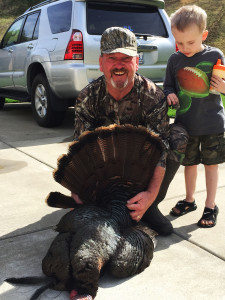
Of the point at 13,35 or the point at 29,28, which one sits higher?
the point at 29,28

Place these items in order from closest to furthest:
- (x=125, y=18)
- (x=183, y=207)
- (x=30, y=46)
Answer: (x=183, y=207) < (x=125, y=18) < (x=30, y=46)

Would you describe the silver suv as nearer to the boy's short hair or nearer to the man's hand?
the boy's short hair

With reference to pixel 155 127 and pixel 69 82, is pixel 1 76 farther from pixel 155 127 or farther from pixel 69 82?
pixel 155 127

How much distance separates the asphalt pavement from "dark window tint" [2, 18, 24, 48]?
427cm

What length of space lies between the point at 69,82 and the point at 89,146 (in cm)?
386

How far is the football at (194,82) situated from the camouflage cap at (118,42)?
0.61m

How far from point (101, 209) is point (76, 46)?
4.06 meters

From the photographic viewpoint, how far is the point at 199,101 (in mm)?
3178

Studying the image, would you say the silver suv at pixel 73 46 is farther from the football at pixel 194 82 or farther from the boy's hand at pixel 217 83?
the boy's hand at pixel 217 83

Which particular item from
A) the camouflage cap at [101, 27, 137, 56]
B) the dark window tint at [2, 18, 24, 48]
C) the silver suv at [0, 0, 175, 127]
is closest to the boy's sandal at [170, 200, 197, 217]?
the camouflage cap at [101, 27, 137, 56]

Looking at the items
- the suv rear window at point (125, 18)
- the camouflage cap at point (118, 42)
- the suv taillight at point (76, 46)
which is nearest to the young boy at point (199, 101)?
the camouflage cap at point (118, 42)

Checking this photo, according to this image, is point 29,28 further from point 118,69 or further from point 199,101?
point 118,69

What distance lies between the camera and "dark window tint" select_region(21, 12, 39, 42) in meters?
7.54

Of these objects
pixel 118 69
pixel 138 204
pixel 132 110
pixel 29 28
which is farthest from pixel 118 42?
pixel 29 28
